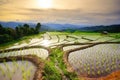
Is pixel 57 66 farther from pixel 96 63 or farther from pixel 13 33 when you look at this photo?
pixel 13 33

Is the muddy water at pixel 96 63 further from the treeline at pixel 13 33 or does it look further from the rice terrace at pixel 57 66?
the treeline at pixel 13 33

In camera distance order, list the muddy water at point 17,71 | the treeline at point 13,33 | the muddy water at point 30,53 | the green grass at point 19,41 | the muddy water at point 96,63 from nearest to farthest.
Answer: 1. the muddy water at point 17,71
2. the muddy water at point 96,63
3. the muddy water at point 30,53
4. the green grass at point 19,41
5. the treeline at point 13,33

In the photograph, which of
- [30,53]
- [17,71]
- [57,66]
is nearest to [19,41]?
[30,53]

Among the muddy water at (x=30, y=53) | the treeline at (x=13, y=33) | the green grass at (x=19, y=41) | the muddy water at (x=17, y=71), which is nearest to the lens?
the muddy water at (x=17, y=71)

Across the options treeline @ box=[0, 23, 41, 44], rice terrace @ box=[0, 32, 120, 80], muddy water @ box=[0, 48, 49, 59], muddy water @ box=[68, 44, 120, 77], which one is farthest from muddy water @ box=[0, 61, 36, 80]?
treeline @ box=[0, 23, 41, 44]

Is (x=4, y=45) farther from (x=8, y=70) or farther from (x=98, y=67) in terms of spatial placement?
(x=98, y=67)

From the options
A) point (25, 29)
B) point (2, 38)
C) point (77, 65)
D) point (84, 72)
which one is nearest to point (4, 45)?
point (2, 38)

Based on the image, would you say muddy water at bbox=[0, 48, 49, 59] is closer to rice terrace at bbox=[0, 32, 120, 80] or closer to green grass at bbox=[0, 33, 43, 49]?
rice terrace at bbox=[0, 32, 120, 80]

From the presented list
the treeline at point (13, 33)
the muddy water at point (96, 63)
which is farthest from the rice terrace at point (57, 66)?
the treeline at point (13, 33)
